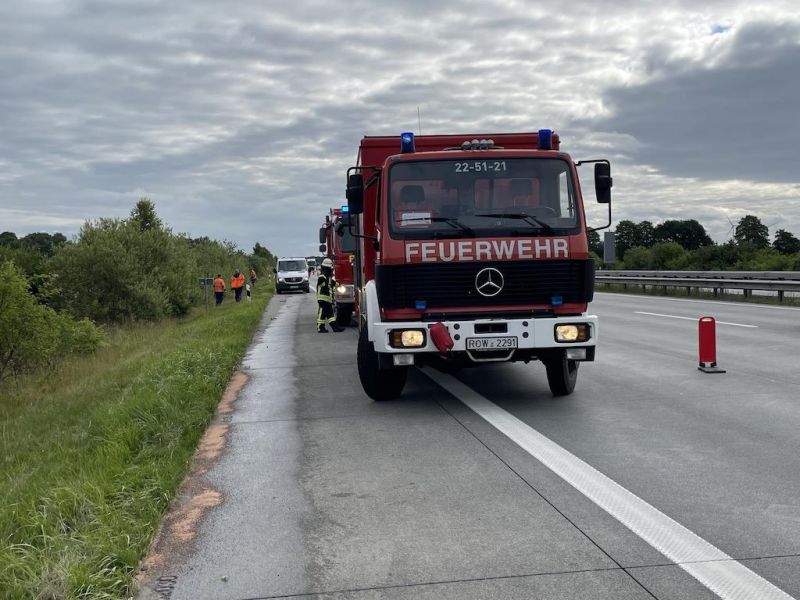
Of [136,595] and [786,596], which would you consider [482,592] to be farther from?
[136,595]

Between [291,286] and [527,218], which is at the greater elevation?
[527,218]

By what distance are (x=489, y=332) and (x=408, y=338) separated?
0.77 m

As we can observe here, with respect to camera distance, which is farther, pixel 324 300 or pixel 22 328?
pixel 324 300

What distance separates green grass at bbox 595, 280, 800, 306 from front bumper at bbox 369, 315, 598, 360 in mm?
17452

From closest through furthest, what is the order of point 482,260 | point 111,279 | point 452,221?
1. point 482,260
2. point 452,221
3. point 111,279

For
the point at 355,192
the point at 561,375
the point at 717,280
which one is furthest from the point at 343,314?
the point at 717,280

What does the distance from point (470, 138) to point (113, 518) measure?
21.5 feet

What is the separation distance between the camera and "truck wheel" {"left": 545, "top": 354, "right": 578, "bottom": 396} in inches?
347

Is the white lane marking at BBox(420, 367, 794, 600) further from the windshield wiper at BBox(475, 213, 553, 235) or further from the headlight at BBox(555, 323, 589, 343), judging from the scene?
the windshield wiper at BBox(475, 213, 553, 235)

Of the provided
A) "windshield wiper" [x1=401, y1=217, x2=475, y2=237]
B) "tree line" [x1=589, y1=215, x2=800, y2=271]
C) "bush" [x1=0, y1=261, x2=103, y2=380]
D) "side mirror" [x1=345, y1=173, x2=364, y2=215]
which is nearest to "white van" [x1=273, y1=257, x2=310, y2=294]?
"tree line" [x1=589, y1=215, x2=800, y2=271]

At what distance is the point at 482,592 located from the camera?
3764 mm

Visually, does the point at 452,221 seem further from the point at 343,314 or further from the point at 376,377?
the point at 343,314

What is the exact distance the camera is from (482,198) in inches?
325

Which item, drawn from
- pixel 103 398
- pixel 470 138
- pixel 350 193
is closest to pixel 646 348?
pixel 470 138
